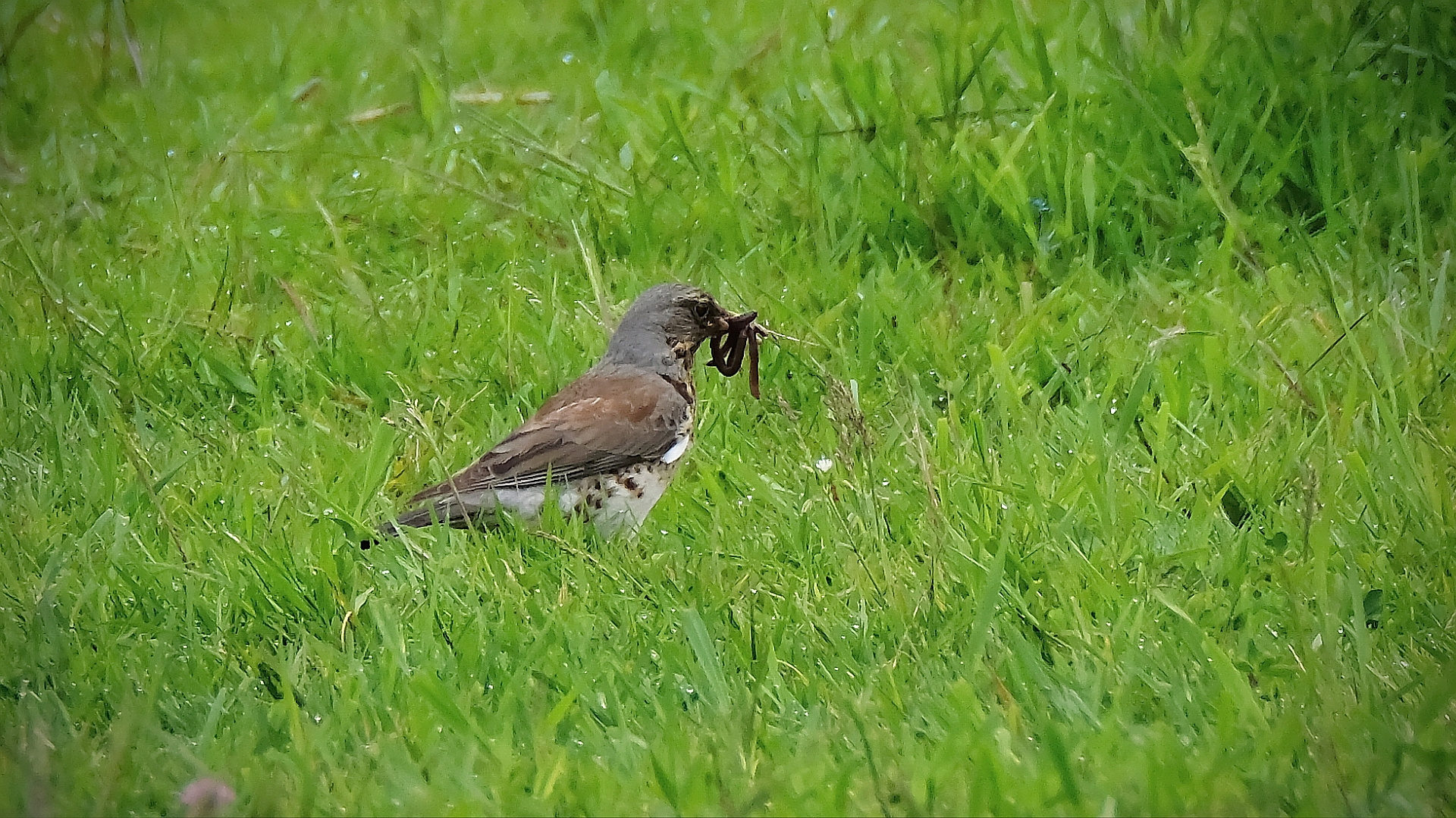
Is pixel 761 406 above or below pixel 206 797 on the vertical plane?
below

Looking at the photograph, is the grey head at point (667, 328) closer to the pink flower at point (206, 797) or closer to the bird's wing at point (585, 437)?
the bird's wing at point (585, 437)

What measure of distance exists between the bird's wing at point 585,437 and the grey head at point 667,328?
0.12 meters

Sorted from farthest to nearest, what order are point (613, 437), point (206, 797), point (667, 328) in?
point (667, 328) → point (613, 437) → point (206, 797)

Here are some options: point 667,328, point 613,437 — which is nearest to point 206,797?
point 613,437

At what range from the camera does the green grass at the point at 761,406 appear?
10.3 ft

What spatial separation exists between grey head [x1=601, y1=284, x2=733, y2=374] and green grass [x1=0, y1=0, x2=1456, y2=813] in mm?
231

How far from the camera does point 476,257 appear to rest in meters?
6.08

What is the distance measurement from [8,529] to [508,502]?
128 centimetres

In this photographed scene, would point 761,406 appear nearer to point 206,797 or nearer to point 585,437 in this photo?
point 585,437

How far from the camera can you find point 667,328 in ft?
16.6

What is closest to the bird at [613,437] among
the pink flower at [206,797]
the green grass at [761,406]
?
the green grass at [761,406]

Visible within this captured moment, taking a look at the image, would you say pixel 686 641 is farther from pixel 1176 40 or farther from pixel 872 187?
pixel 1176 40

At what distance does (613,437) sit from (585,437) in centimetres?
9

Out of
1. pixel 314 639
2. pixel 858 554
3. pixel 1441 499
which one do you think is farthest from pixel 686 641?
pixel 1441 499
